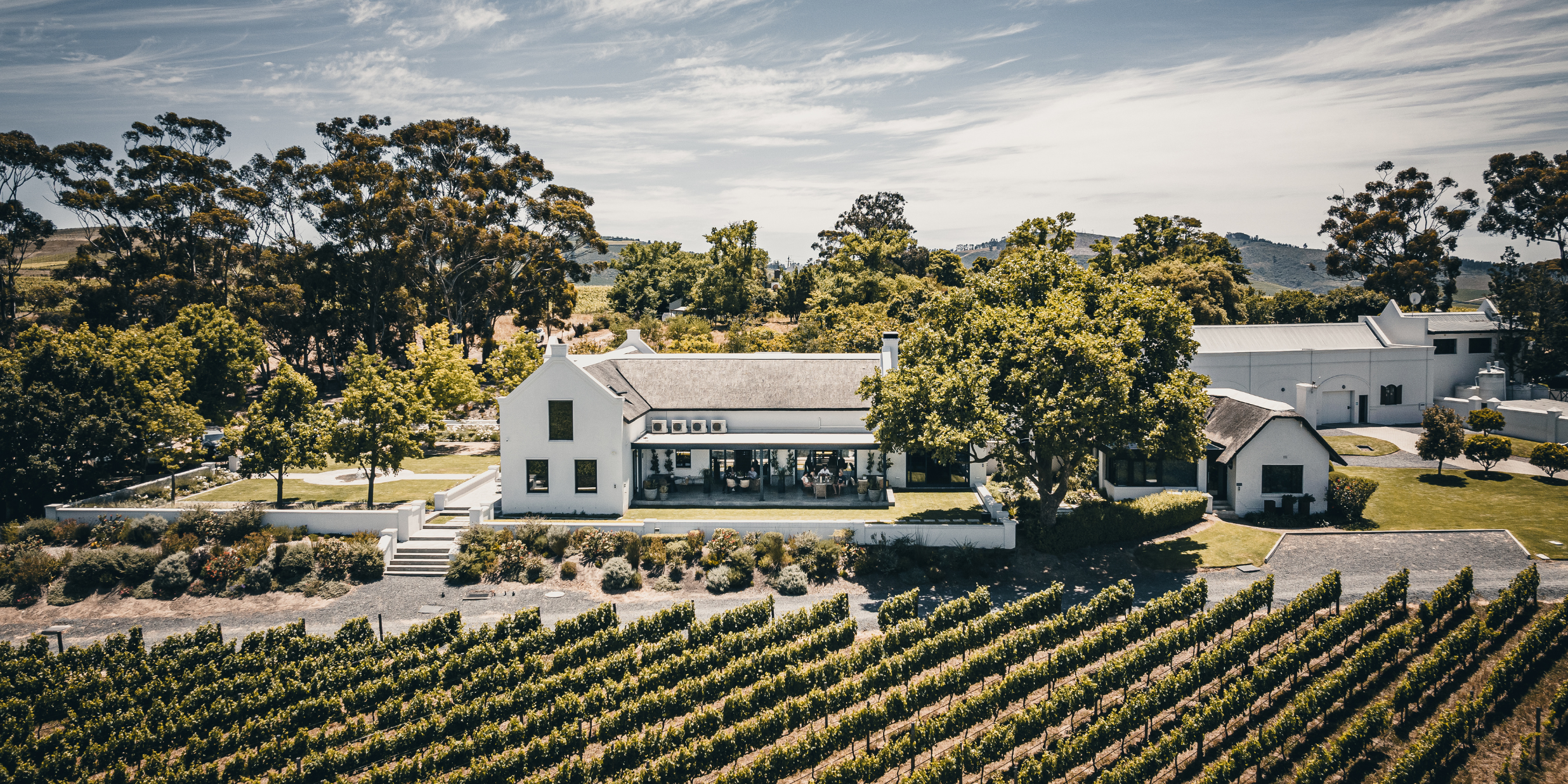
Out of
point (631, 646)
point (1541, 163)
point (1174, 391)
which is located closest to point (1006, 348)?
point (1174, 391)

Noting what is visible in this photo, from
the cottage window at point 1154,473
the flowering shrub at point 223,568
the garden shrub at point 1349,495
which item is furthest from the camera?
the cottage window at point 1154,473

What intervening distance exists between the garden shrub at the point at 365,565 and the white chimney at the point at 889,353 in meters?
23.0

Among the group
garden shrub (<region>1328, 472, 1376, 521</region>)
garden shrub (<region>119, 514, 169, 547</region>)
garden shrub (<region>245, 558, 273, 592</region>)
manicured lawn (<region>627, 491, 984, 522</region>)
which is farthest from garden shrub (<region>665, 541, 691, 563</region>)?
garden shrub (<region>1328, 472, 1376, 521</region>)

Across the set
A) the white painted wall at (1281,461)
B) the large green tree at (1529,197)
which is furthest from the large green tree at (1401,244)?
the white painted wall at (1281,461)

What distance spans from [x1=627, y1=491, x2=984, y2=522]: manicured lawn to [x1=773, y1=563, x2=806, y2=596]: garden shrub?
A: 12.3 ft

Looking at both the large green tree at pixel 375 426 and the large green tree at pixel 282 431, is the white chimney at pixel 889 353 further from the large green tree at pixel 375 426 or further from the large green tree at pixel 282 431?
the large green tree at pixel 282 431

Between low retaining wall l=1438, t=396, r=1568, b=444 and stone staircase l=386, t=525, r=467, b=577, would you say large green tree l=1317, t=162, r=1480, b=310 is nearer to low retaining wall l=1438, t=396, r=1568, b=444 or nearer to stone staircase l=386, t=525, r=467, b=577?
low retaining wall l=1438, t=396, r=1568, b=444

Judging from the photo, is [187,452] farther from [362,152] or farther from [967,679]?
[967,679]

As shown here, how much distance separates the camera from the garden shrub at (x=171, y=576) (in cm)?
2903

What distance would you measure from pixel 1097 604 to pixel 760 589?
11.2 metres

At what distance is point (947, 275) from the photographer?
86.8m

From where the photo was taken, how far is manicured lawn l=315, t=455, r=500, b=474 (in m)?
41.3

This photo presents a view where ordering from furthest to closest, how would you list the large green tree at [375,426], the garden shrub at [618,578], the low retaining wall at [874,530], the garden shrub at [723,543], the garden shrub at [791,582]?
the large green tree at [375,426], the low retaining wall at [874,530], the garden shrub at [723,543], the garden shrub at [618,578], the garden shrub at [791,582]

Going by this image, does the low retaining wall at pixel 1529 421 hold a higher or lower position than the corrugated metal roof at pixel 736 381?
lower
